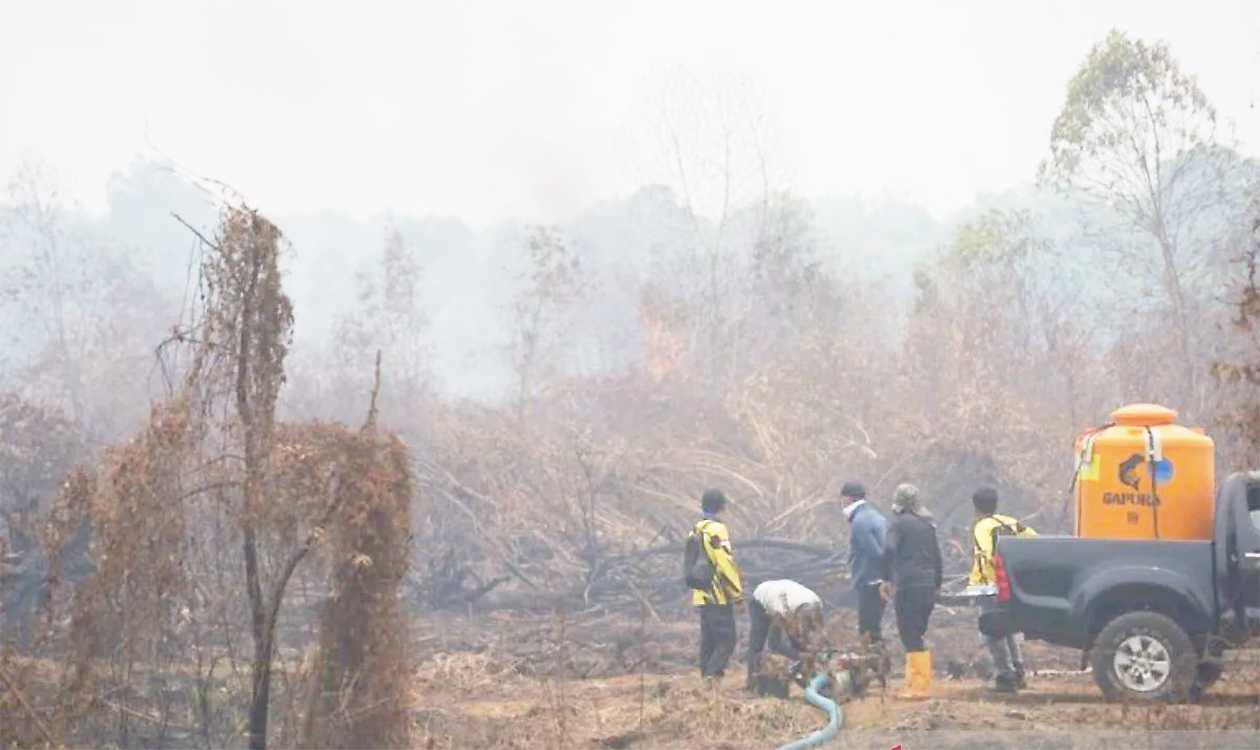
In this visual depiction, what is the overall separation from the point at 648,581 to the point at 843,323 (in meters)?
19.9

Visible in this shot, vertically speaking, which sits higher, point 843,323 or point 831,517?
point 843,323

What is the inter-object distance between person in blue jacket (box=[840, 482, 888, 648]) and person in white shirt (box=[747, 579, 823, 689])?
672 millimetres

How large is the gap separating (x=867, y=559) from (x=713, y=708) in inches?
99.6

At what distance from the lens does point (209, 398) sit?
9336mm

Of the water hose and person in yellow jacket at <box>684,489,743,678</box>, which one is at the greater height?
person in yellow jacket at <box>684,489,743,678</box>

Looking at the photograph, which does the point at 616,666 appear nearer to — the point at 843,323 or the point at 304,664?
the point at 304,664

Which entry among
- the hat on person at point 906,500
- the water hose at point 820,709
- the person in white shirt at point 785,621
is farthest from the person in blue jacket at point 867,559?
the water hose at point 820,709

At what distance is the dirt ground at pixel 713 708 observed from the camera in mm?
11148

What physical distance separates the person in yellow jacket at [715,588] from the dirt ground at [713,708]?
0.98 feet

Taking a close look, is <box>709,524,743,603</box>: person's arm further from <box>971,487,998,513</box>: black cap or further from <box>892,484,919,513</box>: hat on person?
<box>971,487,998,513</box>: black cap

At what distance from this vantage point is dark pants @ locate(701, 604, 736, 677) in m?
14.1

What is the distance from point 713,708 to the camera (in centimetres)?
1215

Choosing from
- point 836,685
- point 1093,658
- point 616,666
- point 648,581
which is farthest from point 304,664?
point 648,581

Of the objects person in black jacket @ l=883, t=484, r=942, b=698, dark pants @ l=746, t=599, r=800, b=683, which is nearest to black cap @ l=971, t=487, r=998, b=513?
person in black jacket @ l=883, t=484, r=942, b=698
